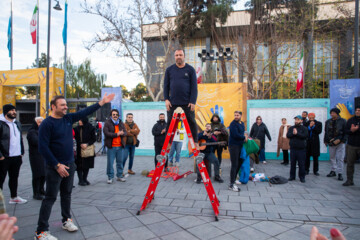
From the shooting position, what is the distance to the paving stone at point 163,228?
3.47m

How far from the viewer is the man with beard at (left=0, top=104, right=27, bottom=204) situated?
4582mm

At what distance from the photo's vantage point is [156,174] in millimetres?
4160

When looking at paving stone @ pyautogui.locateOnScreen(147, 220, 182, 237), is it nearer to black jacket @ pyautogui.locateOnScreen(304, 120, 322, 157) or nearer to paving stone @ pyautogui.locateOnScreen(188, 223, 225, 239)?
paving stone @ pyautogui.locateOnScreen(188, 223, 225, 239)

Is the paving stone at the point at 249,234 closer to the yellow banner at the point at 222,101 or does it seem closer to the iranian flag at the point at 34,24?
the yellow banner at the point at 222,101

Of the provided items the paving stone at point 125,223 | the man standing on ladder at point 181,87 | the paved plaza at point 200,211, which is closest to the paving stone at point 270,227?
the paved plaza at point 200,211

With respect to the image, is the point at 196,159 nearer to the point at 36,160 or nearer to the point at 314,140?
the point at 36,160

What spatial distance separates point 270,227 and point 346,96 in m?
8.75

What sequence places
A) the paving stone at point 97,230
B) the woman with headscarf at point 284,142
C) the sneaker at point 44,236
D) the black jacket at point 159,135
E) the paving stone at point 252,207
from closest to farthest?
the sneaker at point 44,236 < the paving stone at point 97,230 < the paving stone at point 252,207 < the black jacket at point 159,135 < the woman with headscarf at point 284,142

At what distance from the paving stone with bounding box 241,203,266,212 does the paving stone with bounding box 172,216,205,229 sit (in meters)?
1.05

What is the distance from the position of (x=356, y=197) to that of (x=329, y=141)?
2306mm

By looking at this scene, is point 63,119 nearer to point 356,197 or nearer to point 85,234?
point 85,234

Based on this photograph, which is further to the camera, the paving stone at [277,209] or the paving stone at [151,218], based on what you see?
the paving stone at [277,209]

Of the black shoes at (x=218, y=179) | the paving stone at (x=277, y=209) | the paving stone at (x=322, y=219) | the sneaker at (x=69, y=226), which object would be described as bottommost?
the black shoes at (x=218, y=179)

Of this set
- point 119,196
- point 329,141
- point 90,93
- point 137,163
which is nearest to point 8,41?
point 90,93
